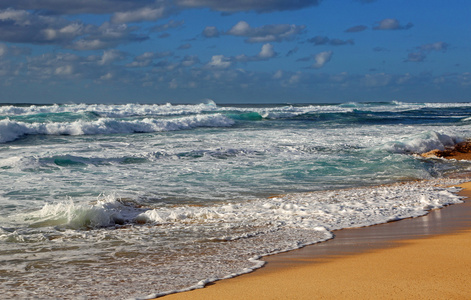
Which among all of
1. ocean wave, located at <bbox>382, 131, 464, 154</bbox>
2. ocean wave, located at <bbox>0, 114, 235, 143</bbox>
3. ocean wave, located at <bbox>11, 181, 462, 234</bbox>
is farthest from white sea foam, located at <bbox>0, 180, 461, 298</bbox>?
ocean wave, located at <bbox>0, 114, 235, 143</bbox>

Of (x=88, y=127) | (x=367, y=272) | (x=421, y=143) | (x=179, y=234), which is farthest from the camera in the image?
(x=88, y=127)

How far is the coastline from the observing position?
327 centimetres

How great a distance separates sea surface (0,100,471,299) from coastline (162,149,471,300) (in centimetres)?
26

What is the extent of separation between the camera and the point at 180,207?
711cm

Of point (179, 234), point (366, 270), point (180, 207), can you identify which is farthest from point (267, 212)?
point (366, 270)

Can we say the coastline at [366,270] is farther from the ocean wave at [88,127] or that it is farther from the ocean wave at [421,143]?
the ocean wave at [88,127]

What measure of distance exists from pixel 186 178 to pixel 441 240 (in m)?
5.96

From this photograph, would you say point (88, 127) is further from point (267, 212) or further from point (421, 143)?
point (267, 212)

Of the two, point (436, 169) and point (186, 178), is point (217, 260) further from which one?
point (436, 169)

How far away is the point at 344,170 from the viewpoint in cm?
1124

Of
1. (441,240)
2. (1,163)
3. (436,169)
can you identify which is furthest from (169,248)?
(436,169)

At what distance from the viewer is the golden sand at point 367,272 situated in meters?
3.26

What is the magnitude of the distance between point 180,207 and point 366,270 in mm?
3787

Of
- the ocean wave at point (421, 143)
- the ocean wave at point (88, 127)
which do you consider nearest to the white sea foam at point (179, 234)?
the ocean wave at point (421, 143)
